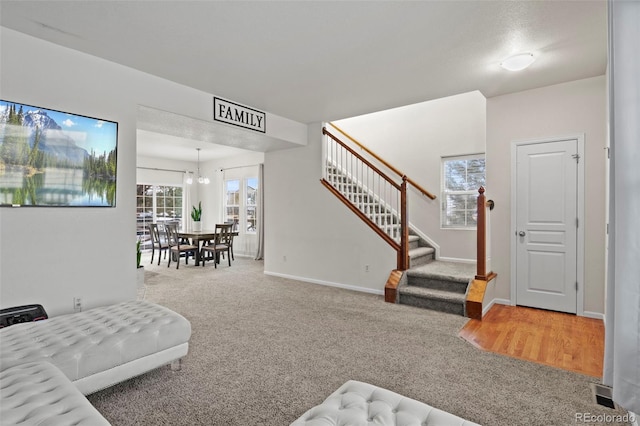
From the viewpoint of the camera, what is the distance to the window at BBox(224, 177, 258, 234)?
8734 mm

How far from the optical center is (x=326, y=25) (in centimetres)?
257

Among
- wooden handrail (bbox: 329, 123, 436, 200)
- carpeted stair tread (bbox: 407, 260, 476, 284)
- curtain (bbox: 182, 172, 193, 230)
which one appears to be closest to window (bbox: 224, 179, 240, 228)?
curtain (bbox: 182, 172, 193, 230)

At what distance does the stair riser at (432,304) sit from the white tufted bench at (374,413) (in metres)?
2.68

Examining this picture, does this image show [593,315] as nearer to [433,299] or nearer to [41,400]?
[433,299]

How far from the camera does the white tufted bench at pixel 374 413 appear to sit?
4.31 ft

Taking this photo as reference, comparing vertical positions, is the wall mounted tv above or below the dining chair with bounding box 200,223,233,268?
above

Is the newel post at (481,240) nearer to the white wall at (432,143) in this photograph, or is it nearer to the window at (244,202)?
the white wall at (432,143)

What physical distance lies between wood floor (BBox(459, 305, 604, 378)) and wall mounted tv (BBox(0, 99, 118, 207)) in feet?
12.6

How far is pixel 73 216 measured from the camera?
2.92 m

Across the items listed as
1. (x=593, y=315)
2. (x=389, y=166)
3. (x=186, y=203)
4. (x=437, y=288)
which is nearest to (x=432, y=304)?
(x=437, y=288)

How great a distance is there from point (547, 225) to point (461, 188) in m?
1.63

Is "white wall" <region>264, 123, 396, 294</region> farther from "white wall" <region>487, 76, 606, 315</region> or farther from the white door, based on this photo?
the white door

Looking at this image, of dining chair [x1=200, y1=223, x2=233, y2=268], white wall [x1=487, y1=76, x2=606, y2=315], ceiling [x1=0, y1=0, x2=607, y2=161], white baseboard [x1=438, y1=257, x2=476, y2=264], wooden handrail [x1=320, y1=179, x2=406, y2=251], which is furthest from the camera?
dining chair [x1=200, y1=223, x2=233, y2=268]

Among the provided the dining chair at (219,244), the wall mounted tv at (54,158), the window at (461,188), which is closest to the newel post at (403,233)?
→ the window at (461,188)
